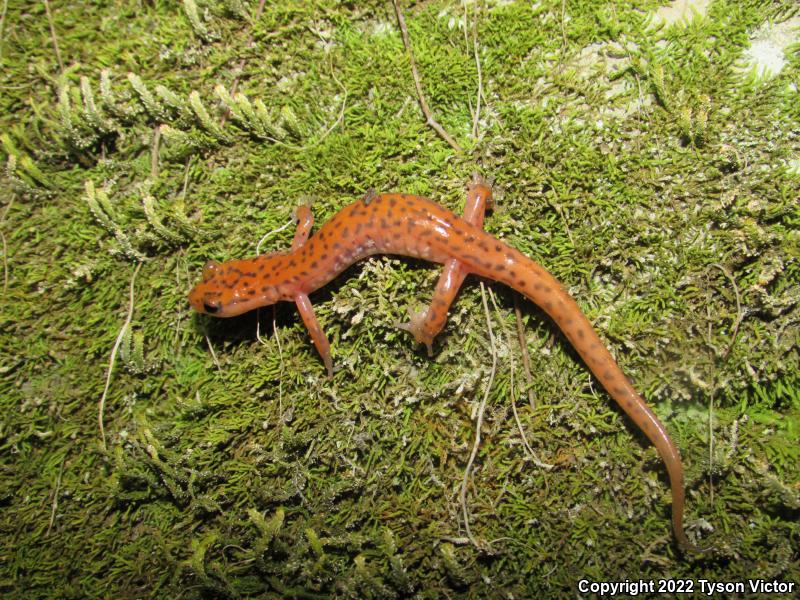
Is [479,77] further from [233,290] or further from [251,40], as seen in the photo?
[233,290]

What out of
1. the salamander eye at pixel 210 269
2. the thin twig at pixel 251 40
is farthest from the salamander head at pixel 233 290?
the thin twig at pixel 251 40

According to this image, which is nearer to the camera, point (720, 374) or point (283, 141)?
point (720, 374)

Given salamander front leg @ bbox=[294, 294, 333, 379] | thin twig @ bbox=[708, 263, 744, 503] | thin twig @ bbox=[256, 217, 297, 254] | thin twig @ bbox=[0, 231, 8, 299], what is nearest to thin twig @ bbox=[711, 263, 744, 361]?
thin twig @ bbox=[708, 263, 744, 503]

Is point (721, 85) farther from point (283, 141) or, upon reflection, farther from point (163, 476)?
point (163, 476)

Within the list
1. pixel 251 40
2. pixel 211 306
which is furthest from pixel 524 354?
pixel 251 40

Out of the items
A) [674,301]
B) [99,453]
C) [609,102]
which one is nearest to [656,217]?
[674,301]

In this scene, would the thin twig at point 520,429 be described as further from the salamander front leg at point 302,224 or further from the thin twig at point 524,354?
the salamander front leg at point 302,224

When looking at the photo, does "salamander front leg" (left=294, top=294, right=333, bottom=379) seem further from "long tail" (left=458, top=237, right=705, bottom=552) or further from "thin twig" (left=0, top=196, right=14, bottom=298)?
"thin twig" (left=0, top=196, right=14, bottom=298)
